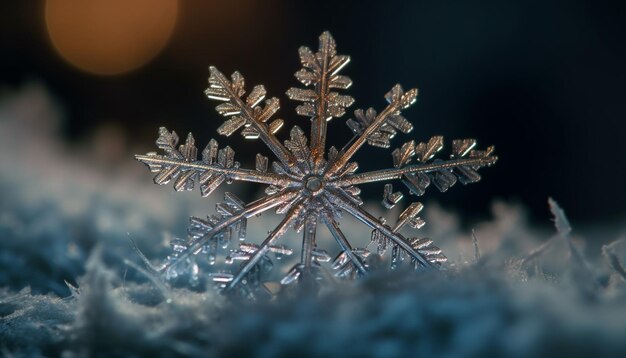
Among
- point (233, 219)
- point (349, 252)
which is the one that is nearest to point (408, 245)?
point (349, 252)

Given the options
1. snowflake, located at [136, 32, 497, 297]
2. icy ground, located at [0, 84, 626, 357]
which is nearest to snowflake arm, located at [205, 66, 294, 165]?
snowflake, located at [136, 32, 497, 297]

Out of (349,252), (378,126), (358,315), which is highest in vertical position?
(378,126)

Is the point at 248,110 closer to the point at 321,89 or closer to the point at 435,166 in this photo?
the point at 321,89

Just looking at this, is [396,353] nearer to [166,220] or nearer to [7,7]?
[166,220]

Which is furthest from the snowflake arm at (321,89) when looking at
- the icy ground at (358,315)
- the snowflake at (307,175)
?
the icy ground at (358,315)

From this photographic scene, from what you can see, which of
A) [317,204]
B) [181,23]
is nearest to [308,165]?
[317,204]

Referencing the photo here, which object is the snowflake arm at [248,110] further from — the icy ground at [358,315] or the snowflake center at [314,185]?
the icy ground at [358,315]
